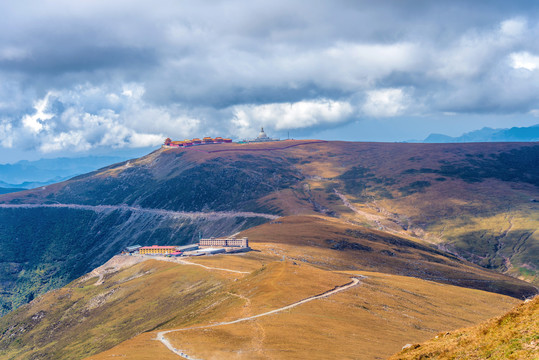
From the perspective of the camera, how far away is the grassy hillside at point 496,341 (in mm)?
33156

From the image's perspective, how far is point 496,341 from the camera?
35594 millimetres

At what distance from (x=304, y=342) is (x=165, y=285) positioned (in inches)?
3303

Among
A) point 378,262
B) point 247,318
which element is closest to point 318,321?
point 247,318

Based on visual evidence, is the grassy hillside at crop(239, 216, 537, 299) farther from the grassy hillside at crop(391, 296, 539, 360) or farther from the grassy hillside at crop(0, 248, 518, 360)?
the grassy hillside at crop(391, 296, 539, 360)

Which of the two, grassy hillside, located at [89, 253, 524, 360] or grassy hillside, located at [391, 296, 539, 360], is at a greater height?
grassy hillside, located at [391, 296, 539, 360]

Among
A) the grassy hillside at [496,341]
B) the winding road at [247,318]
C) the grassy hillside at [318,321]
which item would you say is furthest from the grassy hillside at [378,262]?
the grassy hillside at [496,341]

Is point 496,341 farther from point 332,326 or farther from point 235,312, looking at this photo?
point 235,312

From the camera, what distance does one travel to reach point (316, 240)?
7697 inches

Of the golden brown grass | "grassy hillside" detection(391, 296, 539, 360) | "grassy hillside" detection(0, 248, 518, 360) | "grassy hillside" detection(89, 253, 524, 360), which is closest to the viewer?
"grassy hillside" detection(391, 296, 539, 360)

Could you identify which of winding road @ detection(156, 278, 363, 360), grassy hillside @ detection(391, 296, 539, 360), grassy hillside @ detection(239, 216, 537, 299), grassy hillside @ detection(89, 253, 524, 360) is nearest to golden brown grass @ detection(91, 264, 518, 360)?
grassy hillside @ detection(89, 253, 524, 360)

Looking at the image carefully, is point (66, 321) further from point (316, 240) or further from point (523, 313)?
point (523, 313)

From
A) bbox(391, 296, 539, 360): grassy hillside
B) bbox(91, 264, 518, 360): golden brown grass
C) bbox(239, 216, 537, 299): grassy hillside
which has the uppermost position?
bbox(391, 296, 539, 360): grassy hillside

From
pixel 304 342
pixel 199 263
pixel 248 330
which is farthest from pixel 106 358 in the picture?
pixel 199 263

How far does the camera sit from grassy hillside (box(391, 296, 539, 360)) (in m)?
33.2
